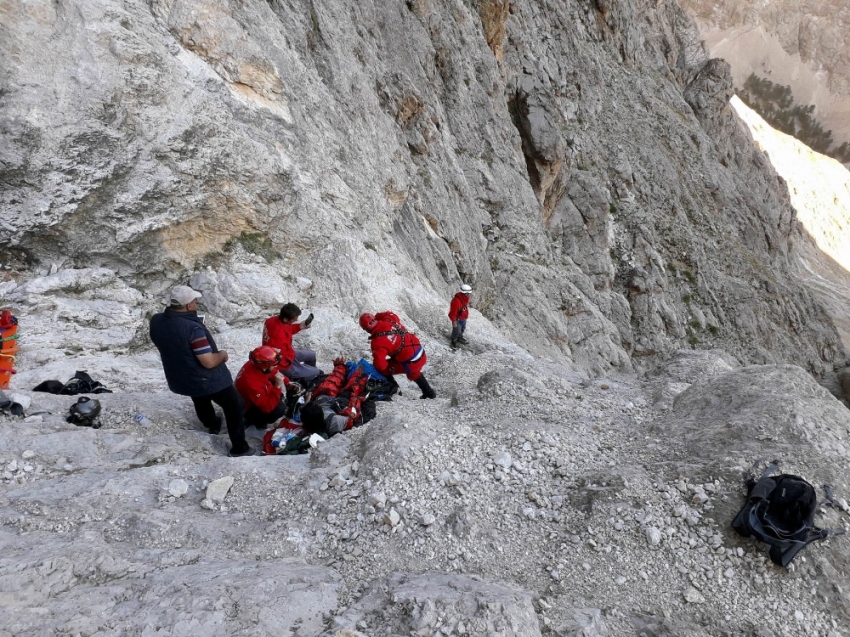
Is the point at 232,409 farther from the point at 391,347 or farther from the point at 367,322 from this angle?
the point at 391,347

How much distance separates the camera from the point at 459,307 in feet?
40.7

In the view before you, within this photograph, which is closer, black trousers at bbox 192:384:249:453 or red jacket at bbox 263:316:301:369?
black trousers at bbox 192:384:249:453

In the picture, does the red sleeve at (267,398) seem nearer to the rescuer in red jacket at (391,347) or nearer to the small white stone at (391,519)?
the rescuer in red jacket at (391,347)

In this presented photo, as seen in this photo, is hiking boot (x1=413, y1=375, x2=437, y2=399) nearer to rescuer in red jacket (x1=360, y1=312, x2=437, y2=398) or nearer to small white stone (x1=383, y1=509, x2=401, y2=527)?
rescuer in red jacket (x1=360, y1=312, x2=437, y2=398)

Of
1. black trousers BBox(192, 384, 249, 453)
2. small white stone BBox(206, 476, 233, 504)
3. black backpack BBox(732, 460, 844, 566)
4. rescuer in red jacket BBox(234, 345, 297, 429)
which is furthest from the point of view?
rescuer in red jacket BBox(234, 345, 297, 429)

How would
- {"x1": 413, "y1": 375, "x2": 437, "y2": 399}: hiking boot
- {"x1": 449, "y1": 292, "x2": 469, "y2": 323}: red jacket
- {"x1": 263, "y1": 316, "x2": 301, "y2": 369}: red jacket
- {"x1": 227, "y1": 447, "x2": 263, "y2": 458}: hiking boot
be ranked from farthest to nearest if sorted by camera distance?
{"x1": 449, "y1": 292, "x2": 469, "y2": 323}: red jacket → {"x1": 413, "y1": 375, "x2": 437, "y2": 399}: hiking boot → {"x1": 263, "y1": 316, "x2": 301, "y2": 369}: red jacket → {"x1": 227, "y1": 447, "x2": 263, "y2": 458}: hiking boot

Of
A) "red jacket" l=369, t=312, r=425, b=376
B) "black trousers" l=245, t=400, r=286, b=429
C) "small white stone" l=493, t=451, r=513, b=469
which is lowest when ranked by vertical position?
"black trousers" l=245, t=400, r=286, b=429

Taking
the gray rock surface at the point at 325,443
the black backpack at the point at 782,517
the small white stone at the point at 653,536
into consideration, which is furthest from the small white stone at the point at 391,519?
the black backpack at the point at 782,517

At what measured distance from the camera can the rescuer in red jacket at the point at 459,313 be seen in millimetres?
12398

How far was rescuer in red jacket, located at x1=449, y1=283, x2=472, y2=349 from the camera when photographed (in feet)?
40.7

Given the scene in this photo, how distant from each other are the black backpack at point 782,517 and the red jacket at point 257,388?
4708 mm

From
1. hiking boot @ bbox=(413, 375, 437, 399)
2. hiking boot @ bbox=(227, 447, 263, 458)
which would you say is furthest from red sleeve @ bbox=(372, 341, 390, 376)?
hiking boot @ bbox=(227, 447, 263, 458)

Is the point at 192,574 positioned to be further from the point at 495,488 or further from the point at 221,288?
the point at 221,288

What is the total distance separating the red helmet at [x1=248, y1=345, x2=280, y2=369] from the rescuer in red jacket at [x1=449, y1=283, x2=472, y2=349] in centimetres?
701
